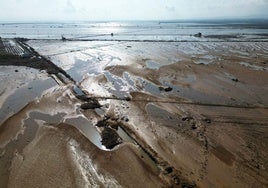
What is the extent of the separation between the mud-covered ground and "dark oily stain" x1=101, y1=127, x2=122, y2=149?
72mm

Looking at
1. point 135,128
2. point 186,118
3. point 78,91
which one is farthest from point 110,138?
point 78,91

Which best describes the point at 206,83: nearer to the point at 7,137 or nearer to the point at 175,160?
the point at 175,160

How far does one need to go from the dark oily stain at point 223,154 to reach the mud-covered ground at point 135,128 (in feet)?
0.22

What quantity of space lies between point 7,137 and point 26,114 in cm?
411

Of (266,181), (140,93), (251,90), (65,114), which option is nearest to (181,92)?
(140,93)

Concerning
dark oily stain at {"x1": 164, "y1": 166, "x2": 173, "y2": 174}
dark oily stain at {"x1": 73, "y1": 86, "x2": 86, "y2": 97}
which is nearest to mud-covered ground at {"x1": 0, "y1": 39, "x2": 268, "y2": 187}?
dark oily stain at {"x1": 164, "y1": 166, "x2": 173, "y2": 174}

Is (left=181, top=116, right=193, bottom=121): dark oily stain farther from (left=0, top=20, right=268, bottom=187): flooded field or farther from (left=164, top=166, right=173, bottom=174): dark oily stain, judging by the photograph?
(left=164, top=166, right=173, bottom=174): dark oily stain

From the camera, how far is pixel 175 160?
53.1 ft

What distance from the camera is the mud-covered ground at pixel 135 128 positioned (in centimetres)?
1476

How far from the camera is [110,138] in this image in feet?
59.8

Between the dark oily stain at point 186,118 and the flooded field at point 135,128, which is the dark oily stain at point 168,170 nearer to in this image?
the flooded field at point 135,128

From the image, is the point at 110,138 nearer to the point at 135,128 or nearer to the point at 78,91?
the point at 135,128

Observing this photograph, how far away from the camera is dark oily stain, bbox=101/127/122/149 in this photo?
17.6 m

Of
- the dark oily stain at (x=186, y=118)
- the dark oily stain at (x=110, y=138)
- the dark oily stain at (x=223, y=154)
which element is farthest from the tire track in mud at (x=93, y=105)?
the dark oily stain at (x=186, y=118)
